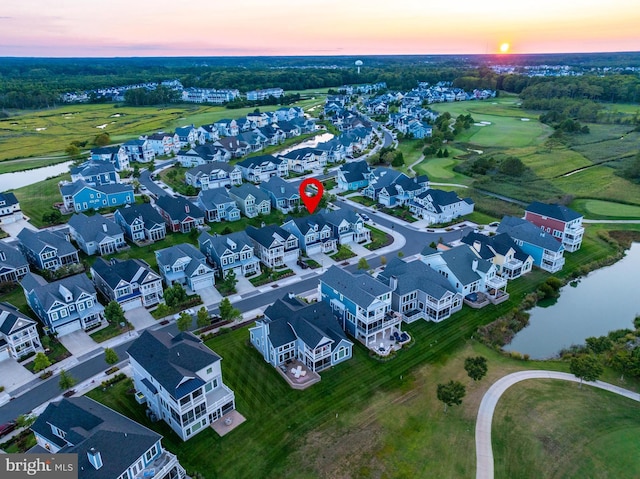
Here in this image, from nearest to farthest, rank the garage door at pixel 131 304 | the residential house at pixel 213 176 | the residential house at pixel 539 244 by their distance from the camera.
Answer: the garage door at pixel 131 304 → the residential house at pixel 539 244 → the residential house at pixel 213 176

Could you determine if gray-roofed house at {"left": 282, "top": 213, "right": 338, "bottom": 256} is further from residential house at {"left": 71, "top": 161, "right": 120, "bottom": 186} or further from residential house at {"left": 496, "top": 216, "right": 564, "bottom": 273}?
residential house at {"left": 71, "top": 161, "right": 120, "bottom": 186}

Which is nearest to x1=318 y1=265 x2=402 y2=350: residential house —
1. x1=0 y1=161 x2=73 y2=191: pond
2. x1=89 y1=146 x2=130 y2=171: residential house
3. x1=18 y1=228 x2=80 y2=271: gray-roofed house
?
x1=18 y1=228 x2=80 y2=271: gray-roofed house

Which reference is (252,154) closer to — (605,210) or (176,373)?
(605,210)

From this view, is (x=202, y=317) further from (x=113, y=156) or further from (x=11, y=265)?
(x=113, y=156)

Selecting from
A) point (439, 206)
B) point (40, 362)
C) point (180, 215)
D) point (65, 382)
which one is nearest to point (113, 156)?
point (180, 215)

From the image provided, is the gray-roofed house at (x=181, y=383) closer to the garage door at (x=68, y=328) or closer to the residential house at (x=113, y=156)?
the garage door at (x=68, y=328)

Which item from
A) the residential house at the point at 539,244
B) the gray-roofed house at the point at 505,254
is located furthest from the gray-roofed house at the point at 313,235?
the residential house at the point at 539,244
